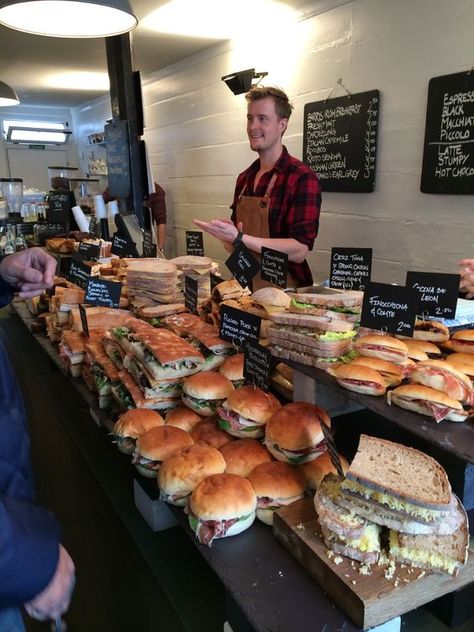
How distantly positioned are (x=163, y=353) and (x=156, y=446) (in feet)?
1.46

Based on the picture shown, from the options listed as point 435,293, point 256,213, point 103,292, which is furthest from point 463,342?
point 256,213

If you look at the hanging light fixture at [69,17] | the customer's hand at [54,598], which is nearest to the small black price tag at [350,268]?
the hanging light fixture at [69,17]

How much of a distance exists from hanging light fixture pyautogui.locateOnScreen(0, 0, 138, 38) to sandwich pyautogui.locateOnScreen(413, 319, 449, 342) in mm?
1794

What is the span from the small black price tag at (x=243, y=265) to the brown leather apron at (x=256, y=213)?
78 centimetres

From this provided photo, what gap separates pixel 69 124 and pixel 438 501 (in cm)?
1251

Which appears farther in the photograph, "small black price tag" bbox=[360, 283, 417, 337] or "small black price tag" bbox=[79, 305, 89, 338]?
"small black price tag" bbox=[79, 305, 89, 338]

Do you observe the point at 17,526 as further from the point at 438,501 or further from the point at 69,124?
the point at 69,124

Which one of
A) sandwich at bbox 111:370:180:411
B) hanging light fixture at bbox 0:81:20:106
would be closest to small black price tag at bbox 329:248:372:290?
sandwich at bbox 111:370:180:411

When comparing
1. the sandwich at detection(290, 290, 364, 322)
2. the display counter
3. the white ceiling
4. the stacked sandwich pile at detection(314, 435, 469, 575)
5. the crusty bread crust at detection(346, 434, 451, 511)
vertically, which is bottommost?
the display counter

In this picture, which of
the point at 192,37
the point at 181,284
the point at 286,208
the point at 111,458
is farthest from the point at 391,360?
the point at 192,37

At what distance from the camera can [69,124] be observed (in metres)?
11.8

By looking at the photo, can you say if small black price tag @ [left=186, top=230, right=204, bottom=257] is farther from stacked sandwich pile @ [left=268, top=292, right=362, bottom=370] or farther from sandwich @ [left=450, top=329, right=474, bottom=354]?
sandwich @ [left=450, top=329, right=474, bottom=354]

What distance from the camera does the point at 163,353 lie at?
1.91 m

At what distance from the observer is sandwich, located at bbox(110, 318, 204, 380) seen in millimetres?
1894
